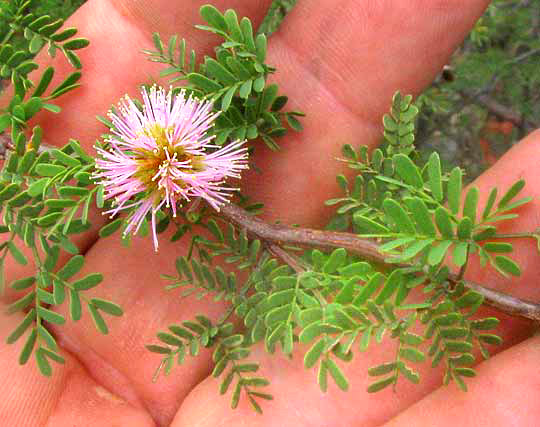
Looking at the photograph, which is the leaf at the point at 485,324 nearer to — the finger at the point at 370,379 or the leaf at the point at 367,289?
the finger at the point at 370,379

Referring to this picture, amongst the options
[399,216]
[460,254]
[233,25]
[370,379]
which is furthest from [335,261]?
[233,25]

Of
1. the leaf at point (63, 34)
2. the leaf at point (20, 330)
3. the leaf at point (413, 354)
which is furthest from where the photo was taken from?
the leaf at point (63, 34)

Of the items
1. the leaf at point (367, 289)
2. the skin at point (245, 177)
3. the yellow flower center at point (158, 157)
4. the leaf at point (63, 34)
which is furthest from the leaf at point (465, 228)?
the leaf at point (63, 34)

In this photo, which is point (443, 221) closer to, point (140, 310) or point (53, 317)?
point (53, 317)

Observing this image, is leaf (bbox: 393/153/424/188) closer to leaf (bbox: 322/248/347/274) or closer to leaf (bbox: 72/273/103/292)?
leaf (bbox: 322/248/347/274)

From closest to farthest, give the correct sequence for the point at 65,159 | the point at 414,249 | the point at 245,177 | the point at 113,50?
the point at 414,249, the point at 65,159, the point at 245,177, the point at 113,50

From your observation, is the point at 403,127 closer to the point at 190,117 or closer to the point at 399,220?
the point at 399,220

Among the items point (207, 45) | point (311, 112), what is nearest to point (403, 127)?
point (311, 112)
